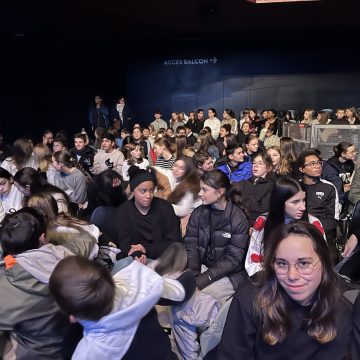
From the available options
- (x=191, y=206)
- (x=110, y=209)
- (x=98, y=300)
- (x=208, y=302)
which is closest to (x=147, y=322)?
(x=98, y=300)

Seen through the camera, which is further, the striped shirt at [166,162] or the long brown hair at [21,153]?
the striped shirt at [166,162]

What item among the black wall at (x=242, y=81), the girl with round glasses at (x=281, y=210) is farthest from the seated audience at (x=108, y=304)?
the black wall at (x=242, y=81)

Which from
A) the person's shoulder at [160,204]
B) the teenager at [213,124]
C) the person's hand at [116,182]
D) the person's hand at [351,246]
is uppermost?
the person's hand at [116,182]

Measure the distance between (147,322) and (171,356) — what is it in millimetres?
265

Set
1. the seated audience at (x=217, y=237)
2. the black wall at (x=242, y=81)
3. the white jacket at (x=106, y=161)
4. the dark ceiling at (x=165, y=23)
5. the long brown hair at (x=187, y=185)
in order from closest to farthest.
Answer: the seated audience at (x=217, y=237)
the long brown hair at (x=187, y=185)
the white jacket at (x=106, y=161)
the dark ceiling at (x=165, y=23)
the black wall at (x=242, y=81)

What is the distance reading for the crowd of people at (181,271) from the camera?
1673 millimetres

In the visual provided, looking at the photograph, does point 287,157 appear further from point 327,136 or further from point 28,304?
point 28,304

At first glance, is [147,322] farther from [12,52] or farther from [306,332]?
[12,52]

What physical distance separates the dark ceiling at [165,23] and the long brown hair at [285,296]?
22.4ft

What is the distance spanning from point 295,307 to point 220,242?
4.67 feet

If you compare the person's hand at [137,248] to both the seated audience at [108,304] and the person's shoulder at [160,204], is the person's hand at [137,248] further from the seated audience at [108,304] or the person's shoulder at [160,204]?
the seated audience at [108,304]

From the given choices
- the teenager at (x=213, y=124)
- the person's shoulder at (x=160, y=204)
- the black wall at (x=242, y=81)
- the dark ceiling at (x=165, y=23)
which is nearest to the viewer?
the person's shoulder at (x=160, y=204)

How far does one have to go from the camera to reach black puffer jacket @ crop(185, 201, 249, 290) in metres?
3.03

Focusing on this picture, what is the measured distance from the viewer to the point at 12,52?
35.6ft
